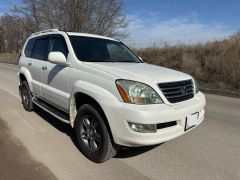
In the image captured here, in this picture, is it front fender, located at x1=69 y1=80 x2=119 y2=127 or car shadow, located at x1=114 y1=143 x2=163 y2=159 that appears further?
car shadow, located at x1=114 y1=143 x2=163 y2=159

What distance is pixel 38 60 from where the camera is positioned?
596 centimetres

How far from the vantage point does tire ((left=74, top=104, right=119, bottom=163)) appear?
12.3 ft

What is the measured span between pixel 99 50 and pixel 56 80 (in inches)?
38.0

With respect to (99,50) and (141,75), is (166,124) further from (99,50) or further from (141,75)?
(99,50)

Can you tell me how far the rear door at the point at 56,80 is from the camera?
4.68 meters

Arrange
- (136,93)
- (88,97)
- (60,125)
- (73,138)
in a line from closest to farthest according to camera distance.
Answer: (136,93) → (88,97) → (73,138) → (60,125)

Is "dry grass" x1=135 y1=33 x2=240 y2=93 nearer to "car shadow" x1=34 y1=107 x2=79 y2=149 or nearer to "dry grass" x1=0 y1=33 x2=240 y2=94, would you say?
"dry grass" x1=0 y1=33 x2=240 y2=94

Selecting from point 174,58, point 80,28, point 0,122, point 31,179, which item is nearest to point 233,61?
point 174,58

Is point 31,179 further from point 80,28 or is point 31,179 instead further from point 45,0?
point 45,0

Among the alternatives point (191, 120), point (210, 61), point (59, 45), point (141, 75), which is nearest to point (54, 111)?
point (59, 45)

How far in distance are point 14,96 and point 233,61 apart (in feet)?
31.7

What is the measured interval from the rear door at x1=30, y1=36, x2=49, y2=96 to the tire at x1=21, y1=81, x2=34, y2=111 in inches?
19.2

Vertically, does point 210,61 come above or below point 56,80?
below

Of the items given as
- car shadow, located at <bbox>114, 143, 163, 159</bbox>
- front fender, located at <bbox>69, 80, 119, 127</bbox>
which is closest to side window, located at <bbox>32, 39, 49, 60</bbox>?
front fender, located at <bbox>69, 80, 119, 127</bbox>
